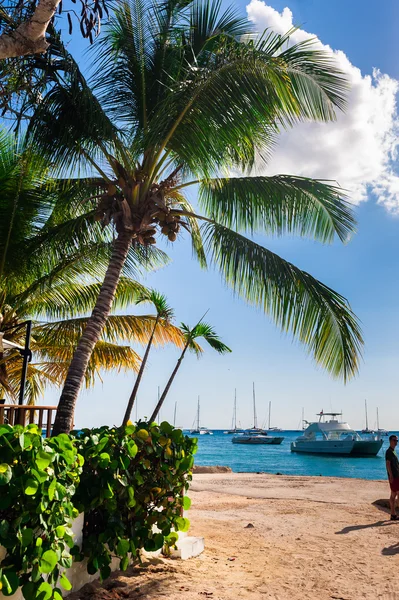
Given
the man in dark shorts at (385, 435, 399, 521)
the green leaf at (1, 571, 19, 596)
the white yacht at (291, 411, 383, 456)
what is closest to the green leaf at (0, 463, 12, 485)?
the green leaf at (1, 571, 19, 596)

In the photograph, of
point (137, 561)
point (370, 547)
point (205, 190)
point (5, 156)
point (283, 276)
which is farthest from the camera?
point (5, 156)

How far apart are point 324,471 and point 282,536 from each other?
47.1 m

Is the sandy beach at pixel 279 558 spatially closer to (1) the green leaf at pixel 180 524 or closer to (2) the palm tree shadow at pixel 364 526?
(2) the palm tree shadow at pixel 364 526

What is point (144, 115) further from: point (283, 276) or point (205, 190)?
point (283, 276)

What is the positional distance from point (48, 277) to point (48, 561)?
9.01 meters

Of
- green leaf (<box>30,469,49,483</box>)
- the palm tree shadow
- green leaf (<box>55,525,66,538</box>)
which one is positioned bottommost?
the palm tree shadow

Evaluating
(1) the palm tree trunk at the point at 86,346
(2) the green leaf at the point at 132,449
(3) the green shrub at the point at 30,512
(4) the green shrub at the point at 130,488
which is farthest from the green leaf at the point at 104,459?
(1) the palm tree trunk at the point at 86,346

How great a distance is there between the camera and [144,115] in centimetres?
930

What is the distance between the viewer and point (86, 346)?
301 inches

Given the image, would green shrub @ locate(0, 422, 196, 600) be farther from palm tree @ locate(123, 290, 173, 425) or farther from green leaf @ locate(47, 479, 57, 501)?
palm tree @ locate(123, 290, 173, 425)

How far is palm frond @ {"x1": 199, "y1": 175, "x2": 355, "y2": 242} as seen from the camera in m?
9.54

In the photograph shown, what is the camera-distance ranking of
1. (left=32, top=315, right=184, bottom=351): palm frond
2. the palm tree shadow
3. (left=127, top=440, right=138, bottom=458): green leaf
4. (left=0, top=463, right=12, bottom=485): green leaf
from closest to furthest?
(left=0, top=463, right=12, bottom=485): green leaf < (left=127, top=440, right=138, bottom=458): green leaf < the palm tree shadow < (left=32, top=315, right=184, bottom=351): palm frond

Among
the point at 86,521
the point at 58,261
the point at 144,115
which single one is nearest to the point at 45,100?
the point at 144,115

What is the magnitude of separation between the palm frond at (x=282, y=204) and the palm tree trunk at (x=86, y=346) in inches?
87.0
